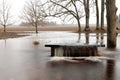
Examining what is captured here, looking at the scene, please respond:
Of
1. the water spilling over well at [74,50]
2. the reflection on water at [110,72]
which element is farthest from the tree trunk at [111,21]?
the reflection on water at [110,72]

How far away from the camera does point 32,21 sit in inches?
2499

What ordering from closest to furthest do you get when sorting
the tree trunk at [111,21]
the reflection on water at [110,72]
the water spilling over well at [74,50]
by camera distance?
1. the reflection on water at [110,72]
2. the water spilling over well at [74,50]
3. the tree trunk at [111,21]

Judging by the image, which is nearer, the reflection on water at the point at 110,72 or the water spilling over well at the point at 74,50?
the reflection on water at the point at 110,72

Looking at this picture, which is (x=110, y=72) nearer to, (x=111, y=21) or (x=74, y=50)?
(x=74, y=50)

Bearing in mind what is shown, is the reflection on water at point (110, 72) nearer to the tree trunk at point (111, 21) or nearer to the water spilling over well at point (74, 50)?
the water spilling over well at point (74, 50)

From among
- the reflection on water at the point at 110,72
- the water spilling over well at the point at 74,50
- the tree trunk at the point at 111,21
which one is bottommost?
the reflection on water at the point at 110,72

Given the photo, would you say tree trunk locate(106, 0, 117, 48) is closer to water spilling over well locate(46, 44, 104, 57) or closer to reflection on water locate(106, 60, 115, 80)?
water spilling over well locate(46, 44, 104, 57)

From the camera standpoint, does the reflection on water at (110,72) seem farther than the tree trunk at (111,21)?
No

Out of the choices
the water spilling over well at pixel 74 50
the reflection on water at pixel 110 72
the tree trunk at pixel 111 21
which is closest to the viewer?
the reflection on water at pixel 110 72

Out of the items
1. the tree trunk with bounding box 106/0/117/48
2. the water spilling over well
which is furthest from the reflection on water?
the tree trunk with bounding box 106/0/117/48

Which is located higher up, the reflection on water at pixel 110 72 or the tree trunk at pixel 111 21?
the tree trunk at pixel 111 21

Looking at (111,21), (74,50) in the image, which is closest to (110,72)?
(74,50)

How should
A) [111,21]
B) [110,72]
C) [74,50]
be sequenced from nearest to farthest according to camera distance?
[110,72] < [74,50] < [111,21]

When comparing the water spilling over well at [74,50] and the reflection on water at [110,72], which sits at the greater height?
the water spilling over well at [74,50]
